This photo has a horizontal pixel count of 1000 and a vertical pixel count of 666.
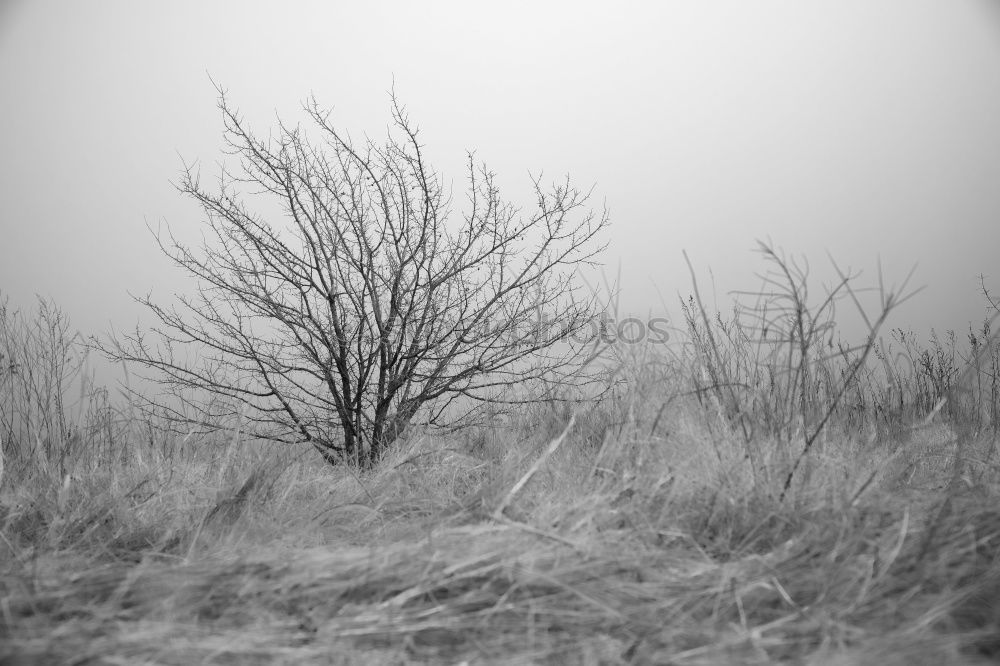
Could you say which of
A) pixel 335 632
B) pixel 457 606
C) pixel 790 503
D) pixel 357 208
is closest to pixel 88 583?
pixel 335 632

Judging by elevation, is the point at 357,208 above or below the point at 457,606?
above

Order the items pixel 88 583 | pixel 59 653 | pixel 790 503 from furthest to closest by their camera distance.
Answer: pixel 790 503, pixel 88 583, pixel 59 653

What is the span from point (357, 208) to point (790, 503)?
11.1ft

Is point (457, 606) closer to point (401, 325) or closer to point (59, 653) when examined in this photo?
point (59, 653)

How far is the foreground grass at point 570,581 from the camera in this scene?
1124mm

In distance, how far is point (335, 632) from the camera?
1.17 metres

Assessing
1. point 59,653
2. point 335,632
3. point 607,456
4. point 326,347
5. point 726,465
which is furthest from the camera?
point 326,347

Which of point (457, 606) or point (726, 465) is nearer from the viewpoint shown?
point (457, 606)

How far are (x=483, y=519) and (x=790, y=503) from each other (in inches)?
33.1

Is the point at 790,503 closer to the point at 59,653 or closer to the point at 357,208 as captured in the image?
the point at 59,653

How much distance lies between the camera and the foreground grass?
44.3 inches

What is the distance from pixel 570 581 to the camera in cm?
133

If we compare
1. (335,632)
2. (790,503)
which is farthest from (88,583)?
(790,503)

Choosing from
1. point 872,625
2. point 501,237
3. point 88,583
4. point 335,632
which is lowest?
point 872,625
